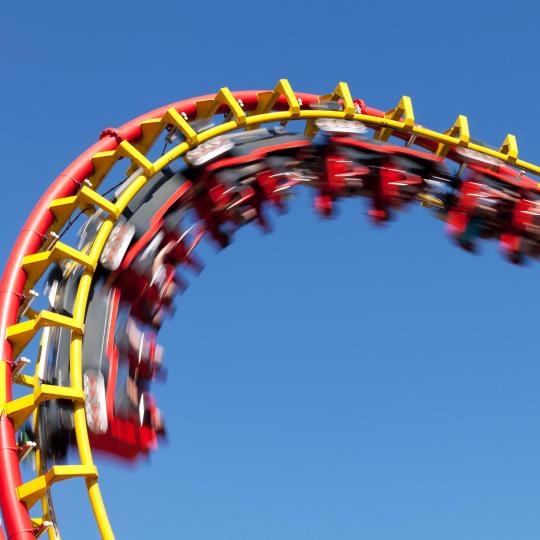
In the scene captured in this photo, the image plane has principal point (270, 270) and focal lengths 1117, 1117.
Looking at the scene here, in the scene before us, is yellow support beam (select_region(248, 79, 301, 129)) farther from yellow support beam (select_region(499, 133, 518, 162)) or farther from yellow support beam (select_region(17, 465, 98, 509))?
yellow support beam (select_region(17, 465, 98, 509))

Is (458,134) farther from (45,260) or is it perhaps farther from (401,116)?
(45,260)

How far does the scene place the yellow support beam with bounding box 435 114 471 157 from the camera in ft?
42.1

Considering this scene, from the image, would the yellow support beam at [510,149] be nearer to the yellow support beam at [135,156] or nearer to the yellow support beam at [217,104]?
the yellow support beam at [217,104]

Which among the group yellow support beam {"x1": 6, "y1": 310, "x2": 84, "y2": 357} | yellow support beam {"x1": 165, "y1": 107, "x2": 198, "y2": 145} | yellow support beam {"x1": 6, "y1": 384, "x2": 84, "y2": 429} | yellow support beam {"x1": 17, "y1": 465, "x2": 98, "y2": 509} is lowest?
yellow support beam {"x1": 17, "y1": 465, "x2": 98, "y2": 509}

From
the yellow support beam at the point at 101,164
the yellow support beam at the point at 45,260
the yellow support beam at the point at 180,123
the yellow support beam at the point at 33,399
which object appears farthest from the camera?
the yellow support beam at the point at 180,123

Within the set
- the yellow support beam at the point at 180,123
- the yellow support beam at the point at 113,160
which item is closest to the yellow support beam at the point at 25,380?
the yellow support beam at the point at 113,160

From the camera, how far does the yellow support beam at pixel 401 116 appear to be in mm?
12531

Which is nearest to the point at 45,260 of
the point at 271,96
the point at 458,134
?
the point at 271,96

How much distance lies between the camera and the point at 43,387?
8.77 m

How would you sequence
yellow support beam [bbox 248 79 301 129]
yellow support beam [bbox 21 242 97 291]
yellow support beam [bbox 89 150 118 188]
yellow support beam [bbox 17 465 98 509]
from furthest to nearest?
yellow support beam [bbox 248 79 301 129] → yellow support beam [bbox 89 150 118 188] → yellow support beam [bbox 21 242 97 291] → yellow support beam [bbox 17 465 98 509]

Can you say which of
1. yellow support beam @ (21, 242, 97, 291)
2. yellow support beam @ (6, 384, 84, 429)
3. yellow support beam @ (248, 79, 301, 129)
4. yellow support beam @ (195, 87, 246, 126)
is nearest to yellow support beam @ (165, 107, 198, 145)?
yellow support beam @ (195, 87, 246, 126)

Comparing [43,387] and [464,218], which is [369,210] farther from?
[43,387]

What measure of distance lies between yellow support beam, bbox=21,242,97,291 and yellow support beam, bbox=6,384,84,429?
1.11m

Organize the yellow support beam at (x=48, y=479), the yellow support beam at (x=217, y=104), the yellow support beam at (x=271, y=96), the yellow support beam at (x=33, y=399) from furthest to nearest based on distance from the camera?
the yellow support beam at (x=271, y=96) → the yellow support beam at (x=217, y=104) → the yellow support beam at (x=33, y=399) → the yellow support beam at (x=48, y=479)
